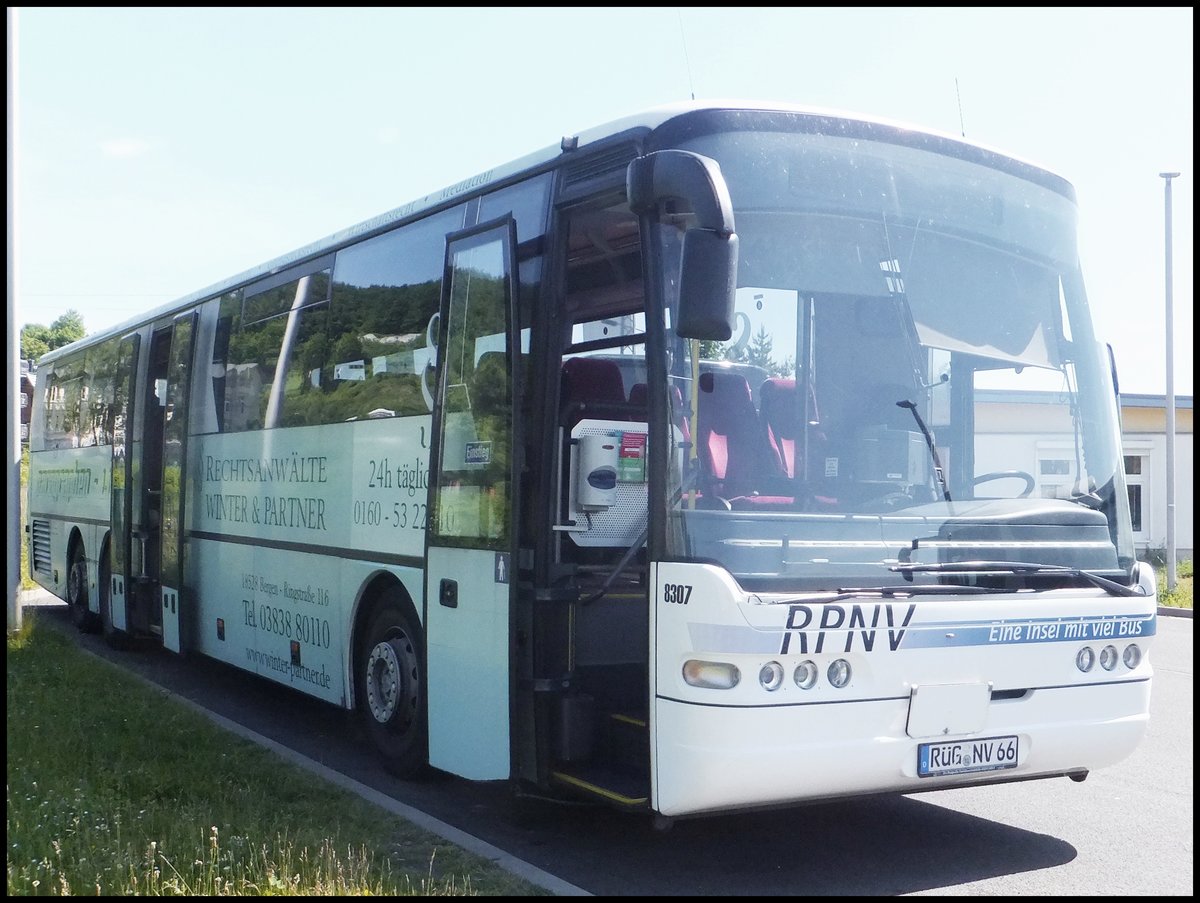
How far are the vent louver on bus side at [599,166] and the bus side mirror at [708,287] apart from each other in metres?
0.95

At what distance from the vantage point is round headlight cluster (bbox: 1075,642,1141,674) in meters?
6.20

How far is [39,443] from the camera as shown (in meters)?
18.9

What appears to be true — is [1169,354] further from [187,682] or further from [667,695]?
[667,695]

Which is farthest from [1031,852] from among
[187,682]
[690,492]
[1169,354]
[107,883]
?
[1169,354]

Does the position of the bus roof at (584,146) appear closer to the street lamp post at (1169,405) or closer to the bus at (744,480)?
Answer: the bus at (744,480)

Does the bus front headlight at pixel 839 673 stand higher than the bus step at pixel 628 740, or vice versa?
the bus front headlight at pixel 839 673

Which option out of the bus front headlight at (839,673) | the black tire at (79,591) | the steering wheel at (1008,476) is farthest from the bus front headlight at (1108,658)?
the black tire at (79,591)

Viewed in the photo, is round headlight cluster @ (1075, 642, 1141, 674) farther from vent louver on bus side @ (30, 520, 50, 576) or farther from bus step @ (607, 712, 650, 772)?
vent louver on bus side @ (30, 520, 50, 576)

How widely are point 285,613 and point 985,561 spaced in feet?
18.7

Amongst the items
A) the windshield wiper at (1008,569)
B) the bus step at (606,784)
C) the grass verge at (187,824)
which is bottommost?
the grass verge at (187,824)

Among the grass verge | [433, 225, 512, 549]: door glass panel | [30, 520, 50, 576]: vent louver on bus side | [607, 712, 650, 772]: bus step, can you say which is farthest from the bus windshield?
[30, 520, 50, 576]: vent louver on bus side

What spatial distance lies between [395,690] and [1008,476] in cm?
394

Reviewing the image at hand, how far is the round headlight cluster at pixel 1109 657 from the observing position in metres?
6.20

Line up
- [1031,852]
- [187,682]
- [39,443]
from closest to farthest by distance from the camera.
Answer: [1031,852]
[187,682]
[39,443]
